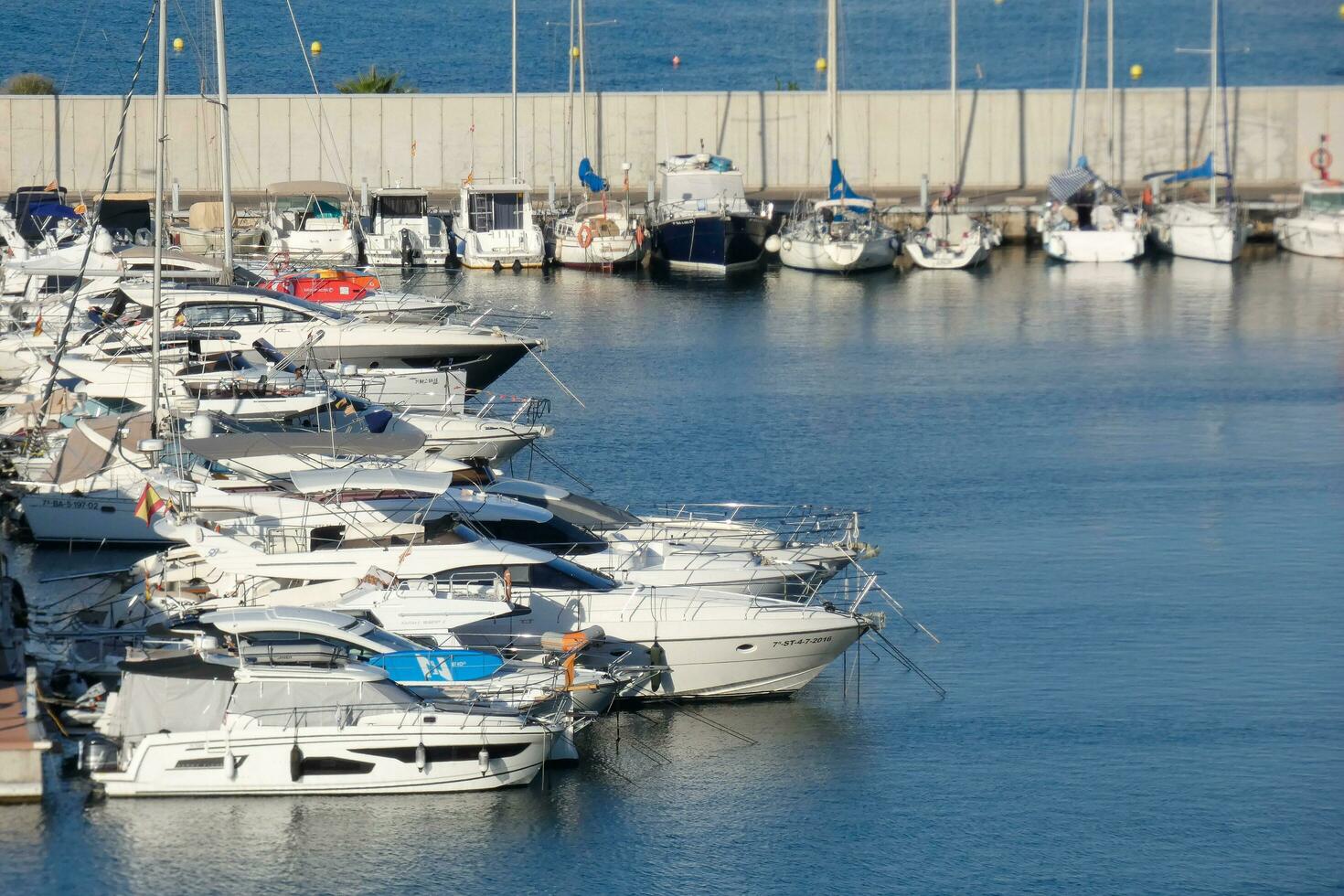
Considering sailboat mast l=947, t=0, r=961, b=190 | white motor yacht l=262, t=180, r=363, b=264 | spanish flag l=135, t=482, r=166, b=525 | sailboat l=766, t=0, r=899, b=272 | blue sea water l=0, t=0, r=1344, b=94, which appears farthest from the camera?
blue sea water l=0, t=0, r=1344, b=94

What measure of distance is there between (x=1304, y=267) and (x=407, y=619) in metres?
52.0

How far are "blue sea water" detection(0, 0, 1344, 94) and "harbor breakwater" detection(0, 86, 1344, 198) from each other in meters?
43.5

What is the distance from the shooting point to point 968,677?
26.0m

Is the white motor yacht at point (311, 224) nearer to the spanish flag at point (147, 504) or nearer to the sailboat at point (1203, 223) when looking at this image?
the sailboat at point (1203, 223)

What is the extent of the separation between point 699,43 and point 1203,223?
9319cm

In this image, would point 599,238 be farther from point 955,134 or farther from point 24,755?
point 24,755

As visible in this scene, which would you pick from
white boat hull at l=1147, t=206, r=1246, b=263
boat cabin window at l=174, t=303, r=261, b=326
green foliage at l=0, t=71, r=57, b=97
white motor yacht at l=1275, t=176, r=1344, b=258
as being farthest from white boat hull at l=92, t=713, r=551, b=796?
green foliage at l=0, t=71, r=57, b=97

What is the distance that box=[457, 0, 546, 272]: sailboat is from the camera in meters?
65.4

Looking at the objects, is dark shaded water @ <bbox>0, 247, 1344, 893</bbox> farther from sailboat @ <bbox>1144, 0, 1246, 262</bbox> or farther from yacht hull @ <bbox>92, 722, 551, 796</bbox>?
sailboat @ <bbox>1144, 0, 1246, 262</bbox>

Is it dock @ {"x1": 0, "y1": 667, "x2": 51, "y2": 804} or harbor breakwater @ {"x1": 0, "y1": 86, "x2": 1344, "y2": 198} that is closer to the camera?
dock @ {"x1": 0, "y1": 667, "x2": 51, "y2": 804}

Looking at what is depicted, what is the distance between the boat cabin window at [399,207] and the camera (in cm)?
6556

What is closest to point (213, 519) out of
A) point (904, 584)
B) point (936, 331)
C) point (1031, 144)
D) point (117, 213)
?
point (904, 584)

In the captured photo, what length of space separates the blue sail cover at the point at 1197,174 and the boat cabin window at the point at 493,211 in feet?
77.0

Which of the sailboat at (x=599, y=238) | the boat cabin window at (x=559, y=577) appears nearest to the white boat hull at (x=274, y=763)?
the boat cabin window at (x=559, y=577)
